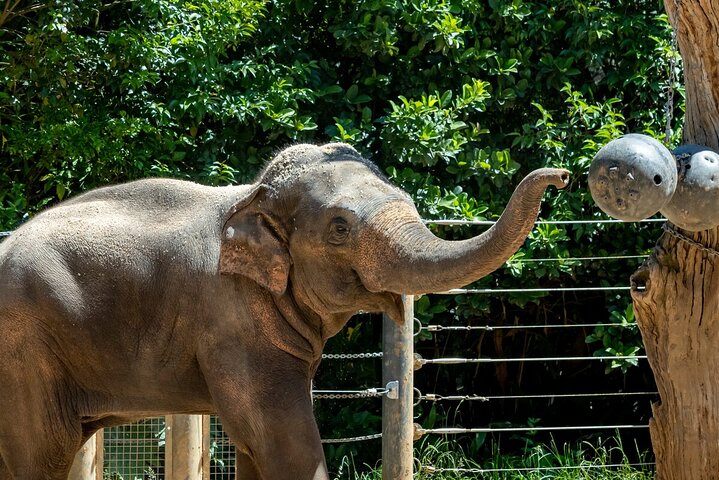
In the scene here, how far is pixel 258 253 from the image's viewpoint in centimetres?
467

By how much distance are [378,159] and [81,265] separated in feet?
10.8

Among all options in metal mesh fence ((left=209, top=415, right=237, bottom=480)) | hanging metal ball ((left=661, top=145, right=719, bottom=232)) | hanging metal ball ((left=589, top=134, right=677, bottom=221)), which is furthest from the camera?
metal mesh fence ((left=209, top=415, right=237, bottom=480))

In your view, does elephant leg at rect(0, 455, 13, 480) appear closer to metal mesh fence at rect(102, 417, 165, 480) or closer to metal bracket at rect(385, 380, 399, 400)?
metal mesh fence at rect(102, 417, 165, 480)

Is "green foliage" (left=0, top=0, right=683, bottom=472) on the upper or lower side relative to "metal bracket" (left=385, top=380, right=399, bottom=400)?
upper

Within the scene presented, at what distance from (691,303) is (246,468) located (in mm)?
2142

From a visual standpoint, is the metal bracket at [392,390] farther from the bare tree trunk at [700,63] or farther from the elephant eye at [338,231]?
the bare tree trunk at [700,63]

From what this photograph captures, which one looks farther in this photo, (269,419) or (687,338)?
(269,419)

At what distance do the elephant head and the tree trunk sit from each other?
737 millimetres

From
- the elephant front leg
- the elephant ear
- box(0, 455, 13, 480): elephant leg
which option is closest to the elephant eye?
the elephant ear

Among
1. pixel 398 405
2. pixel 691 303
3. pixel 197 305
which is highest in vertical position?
pixel 197 305

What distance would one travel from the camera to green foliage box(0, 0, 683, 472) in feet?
23.9

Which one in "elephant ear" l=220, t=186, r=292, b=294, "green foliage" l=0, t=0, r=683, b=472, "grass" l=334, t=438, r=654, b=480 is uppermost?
"green foliage" l=0, t=0, r=683, b=472

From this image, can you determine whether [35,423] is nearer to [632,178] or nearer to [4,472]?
[4,472]

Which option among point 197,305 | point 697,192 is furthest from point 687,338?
point 197,305
